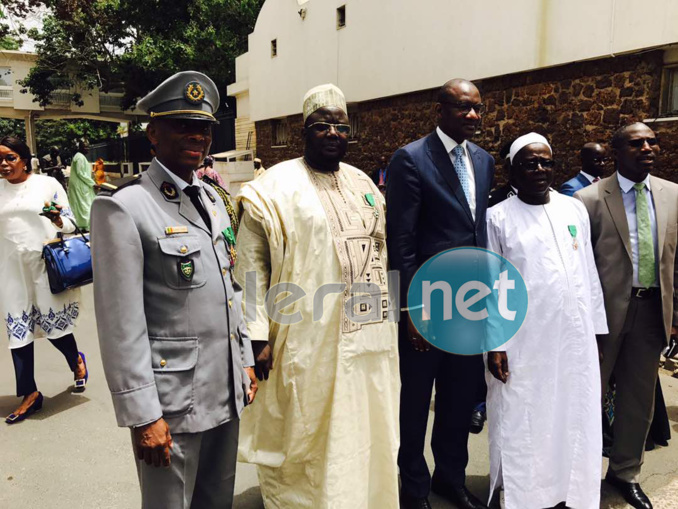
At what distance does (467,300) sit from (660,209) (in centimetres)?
120

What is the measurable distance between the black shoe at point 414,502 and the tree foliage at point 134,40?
18982 millimetres

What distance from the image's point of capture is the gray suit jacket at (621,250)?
2914 mm

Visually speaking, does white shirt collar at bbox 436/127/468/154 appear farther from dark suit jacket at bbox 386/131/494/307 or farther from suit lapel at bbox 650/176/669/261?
suit lapel at bbox 650/176/669/261

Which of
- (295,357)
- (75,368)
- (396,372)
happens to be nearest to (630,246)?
(396,372)

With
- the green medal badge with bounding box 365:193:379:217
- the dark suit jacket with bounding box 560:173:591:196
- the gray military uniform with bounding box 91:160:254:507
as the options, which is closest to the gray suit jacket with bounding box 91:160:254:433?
the gray military uniform with bounding box 91:160:254:507

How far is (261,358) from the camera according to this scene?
7.90ft

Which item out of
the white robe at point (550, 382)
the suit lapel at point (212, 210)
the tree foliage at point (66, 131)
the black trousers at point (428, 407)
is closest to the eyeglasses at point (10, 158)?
the suit lapel at point (212, 210)

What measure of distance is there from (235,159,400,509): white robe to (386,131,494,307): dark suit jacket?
185mm

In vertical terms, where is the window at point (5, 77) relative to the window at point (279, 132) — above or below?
above

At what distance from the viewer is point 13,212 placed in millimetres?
3771

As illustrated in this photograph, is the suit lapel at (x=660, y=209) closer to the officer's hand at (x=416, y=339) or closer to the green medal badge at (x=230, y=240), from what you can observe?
the officer's hand at (x=416, y=339)

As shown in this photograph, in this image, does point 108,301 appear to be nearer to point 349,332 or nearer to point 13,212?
point 349,332

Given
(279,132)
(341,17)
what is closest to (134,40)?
(279,132)

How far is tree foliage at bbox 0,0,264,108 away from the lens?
63.2ft
